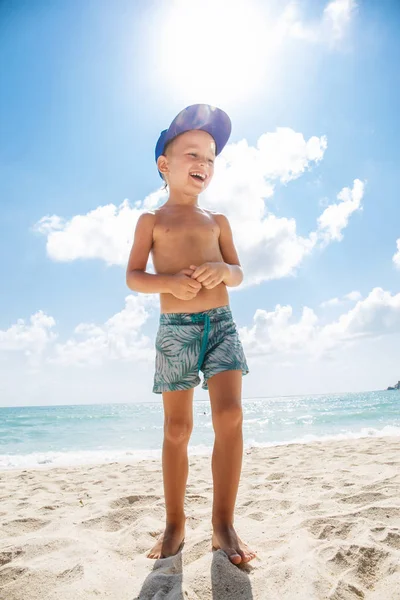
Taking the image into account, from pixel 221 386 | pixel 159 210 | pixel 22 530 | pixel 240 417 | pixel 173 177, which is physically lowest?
pixel 22 530

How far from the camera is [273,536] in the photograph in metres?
2.19

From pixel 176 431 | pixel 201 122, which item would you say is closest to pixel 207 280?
pixel 176 431

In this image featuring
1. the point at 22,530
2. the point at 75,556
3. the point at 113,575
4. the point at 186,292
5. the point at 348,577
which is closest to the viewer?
the point at 348,577

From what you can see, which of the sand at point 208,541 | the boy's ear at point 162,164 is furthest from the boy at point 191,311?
the sand at point 208,541

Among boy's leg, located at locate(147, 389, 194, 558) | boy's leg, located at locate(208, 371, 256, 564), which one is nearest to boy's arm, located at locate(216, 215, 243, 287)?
boy's leg, located at locate(208, 371, 256, 564)

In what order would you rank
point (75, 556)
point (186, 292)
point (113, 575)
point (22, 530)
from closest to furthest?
point (113, 575) → point (75, 556) → point (186, 292) → point (22, 530)

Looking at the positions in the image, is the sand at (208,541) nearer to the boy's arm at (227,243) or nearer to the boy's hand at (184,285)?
the boy's hand at (184,285)

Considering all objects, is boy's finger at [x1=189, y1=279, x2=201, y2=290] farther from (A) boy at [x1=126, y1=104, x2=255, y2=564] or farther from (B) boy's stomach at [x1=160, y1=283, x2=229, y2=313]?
(B) boy's stomach at [x1=160, y1=283, x2=229, y2=313]

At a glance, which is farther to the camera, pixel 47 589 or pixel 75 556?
pixel 75 556

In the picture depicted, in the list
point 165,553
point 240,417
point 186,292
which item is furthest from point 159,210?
point 165,553

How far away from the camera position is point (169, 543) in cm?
207

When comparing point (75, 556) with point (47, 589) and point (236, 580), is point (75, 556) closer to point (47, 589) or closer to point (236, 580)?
point (47, 589)

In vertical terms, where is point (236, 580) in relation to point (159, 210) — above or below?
below

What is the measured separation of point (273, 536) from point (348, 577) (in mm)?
574
